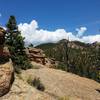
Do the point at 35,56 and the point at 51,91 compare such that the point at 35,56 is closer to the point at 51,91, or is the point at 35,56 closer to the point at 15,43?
the point at 15,43

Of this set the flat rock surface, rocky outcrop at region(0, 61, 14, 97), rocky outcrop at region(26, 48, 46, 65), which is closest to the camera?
rocky outcrop at region(0, 61, 14, 97)

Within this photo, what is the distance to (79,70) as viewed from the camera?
11612 centimetres

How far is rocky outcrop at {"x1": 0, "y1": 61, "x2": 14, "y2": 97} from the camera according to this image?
1727 centimetres

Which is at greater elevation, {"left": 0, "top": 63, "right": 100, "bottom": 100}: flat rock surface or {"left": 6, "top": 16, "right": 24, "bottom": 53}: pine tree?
{"left": 6, "top": 16, "right": 24, "bottom": 53}: pine tree

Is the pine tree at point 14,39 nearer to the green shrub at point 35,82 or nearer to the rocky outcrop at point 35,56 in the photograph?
the green shrub at point 35,82

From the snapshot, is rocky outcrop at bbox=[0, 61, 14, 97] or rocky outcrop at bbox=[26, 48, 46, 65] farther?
rocky outcrop at bbox=[26, 48, 46, 65]

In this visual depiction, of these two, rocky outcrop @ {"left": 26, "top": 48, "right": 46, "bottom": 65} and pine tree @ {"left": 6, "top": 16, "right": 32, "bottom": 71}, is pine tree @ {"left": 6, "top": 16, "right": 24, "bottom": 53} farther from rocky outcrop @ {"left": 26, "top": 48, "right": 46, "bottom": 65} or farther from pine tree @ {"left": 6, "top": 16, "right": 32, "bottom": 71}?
rocky outcrop @ {"left": 26, "top": 48, "right": 46, "bottom": 65}

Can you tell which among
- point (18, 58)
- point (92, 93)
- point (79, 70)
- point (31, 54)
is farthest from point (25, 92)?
point (79, 70)

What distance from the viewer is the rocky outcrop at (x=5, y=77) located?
1727 cm

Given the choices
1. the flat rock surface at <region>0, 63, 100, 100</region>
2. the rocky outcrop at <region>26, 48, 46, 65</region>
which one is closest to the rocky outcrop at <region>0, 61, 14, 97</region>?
the flat rock surface at <region>0, 63, 100, 100</region>

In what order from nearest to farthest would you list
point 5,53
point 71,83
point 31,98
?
point 31,98 → point 5,53 → point 71,83

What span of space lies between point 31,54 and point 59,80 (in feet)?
162

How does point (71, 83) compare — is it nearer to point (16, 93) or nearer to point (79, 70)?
point (16, 93)

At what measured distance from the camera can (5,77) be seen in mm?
17703
